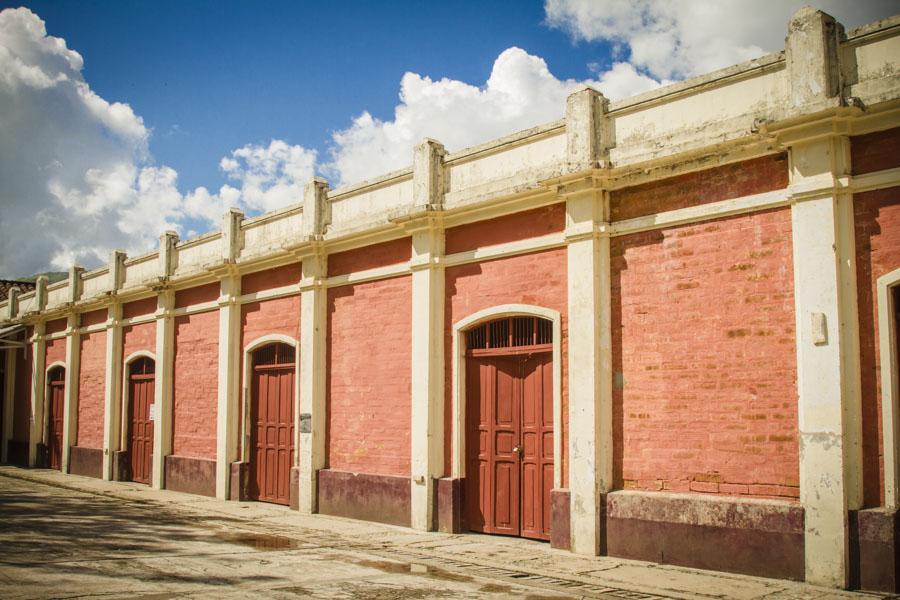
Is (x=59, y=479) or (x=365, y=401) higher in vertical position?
(x=365, y=401)

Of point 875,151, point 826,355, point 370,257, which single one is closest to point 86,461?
point 370,257

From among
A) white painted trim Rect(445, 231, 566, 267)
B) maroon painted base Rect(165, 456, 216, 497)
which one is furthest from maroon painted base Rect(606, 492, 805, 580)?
maroon painted base Rect(165, 456, 216, 497)

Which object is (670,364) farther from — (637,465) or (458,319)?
(458,319)

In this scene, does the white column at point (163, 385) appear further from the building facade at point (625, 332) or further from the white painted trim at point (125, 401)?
the building facade at point (625, 332)

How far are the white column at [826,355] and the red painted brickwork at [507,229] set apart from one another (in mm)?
2967

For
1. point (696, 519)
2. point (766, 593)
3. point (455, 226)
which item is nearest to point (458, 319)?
point (455, 226)

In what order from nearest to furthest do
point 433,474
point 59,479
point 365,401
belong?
point 433,474 < point 365,401 < point 59,479

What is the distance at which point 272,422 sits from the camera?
46.5 ft

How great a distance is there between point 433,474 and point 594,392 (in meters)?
2.89

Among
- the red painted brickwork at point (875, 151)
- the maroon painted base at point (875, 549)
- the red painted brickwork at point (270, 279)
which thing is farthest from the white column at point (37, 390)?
the red painted brickwork at point (875, 151)

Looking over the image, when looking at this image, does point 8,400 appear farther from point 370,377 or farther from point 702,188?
point 702,188

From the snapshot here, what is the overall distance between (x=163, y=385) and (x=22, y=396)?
369 inches

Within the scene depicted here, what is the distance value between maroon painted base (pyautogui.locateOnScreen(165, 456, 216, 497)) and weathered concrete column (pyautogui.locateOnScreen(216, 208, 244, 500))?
1.52 ft

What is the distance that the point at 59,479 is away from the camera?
18438mm
